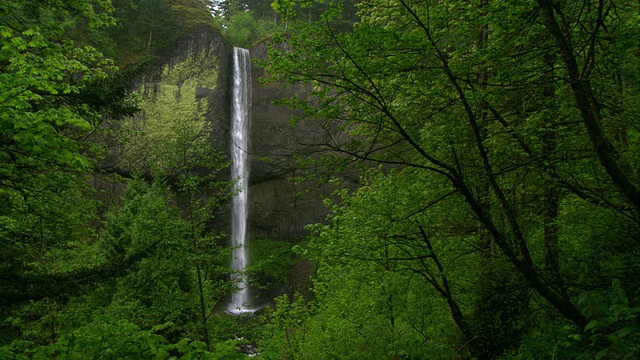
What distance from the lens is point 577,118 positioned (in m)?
3.93

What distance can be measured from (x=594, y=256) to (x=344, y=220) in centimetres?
385

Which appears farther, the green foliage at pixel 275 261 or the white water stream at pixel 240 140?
the white water stream at pixel 240 140

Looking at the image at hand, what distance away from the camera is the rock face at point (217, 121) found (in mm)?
24453

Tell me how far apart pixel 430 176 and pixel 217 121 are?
23.5m

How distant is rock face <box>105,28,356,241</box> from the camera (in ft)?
80.2

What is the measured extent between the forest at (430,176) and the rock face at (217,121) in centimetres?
1574

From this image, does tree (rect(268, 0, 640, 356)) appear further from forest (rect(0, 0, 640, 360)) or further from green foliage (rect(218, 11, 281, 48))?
green foliage (rect(218, 11, 281, 48))

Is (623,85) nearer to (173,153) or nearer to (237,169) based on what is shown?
(173,153)

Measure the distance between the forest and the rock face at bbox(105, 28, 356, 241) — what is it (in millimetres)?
15736

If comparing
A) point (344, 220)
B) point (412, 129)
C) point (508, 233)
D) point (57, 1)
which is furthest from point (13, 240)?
point (508, 233)

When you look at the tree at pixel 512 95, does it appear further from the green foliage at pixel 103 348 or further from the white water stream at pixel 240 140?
the white water stream at pixel 240 140

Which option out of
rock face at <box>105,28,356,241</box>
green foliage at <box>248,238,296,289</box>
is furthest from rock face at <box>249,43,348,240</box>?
green foliage at <box>248,238,296,289</box>

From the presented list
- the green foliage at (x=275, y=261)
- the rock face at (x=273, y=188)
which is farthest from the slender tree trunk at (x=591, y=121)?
the rock face at (x=273, y=188)

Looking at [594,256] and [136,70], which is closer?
[594,256]
